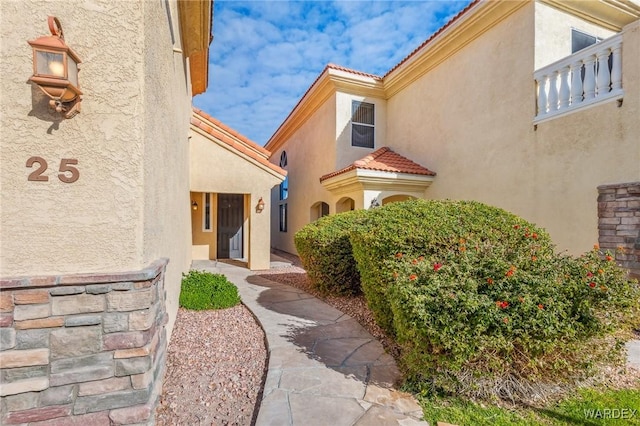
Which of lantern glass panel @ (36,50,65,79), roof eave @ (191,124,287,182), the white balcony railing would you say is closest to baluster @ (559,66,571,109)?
the white balcony railing

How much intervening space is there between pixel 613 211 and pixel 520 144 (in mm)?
2709

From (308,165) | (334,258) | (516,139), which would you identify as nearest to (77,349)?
(334,258)

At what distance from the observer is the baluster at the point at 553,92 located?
7.28 metres

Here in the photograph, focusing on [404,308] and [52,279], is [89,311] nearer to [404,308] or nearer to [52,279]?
[52,279]

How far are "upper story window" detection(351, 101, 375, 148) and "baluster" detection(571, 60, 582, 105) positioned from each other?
22.9ft

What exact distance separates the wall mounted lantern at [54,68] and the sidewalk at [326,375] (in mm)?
3354

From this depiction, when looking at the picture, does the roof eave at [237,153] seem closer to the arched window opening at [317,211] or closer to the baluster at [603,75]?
the arched window opening at [317,211]

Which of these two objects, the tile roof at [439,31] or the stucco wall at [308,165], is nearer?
the tile roof at [439,31]

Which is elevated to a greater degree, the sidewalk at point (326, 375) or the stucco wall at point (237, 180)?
the stucco wall at point (237, 180)

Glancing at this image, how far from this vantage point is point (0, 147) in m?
2.48

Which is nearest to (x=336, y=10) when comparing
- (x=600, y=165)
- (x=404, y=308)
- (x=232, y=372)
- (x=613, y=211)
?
(x=600, y=165)

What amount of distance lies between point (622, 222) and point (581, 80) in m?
3.48

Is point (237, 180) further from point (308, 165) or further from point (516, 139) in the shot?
point (516, 139)

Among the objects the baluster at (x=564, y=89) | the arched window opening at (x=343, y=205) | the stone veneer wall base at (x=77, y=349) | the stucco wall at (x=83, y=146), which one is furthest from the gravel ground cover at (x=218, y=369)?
the arched window opening at (x=343, y=205)
